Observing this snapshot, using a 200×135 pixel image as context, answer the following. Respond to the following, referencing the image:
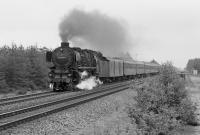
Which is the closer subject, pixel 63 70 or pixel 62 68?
pixel 63 70

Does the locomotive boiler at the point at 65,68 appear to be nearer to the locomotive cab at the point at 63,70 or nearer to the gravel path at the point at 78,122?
the locomotive cab at the point at 63,70

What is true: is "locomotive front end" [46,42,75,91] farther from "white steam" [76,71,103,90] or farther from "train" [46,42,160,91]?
"white steam" [76,71,103,90]

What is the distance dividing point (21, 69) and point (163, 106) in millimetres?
18845

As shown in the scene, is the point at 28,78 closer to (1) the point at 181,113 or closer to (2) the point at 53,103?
(2) the point at 53,103

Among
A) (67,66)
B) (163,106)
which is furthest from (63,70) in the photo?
(163,106)

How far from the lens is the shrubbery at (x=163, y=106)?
894 centimetres

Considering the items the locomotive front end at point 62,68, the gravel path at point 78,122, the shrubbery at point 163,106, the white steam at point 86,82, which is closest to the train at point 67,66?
the locomotive front end at point 62,68

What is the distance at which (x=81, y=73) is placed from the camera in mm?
25734

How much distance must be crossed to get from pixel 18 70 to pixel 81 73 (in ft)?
17.1

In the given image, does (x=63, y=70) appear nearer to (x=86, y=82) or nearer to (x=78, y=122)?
(x=86, y=82)

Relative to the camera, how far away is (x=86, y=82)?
89.3ft

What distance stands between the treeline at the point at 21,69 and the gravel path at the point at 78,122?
1236 cm

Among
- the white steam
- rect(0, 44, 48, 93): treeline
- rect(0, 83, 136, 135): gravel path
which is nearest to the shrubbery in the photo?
rect(0, 83, 136, 135): gravel path

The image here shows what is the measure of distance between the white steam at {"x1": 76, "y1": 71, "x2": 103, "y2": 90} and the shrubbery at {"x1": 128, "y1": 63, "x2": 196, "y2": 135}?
12883 mm
